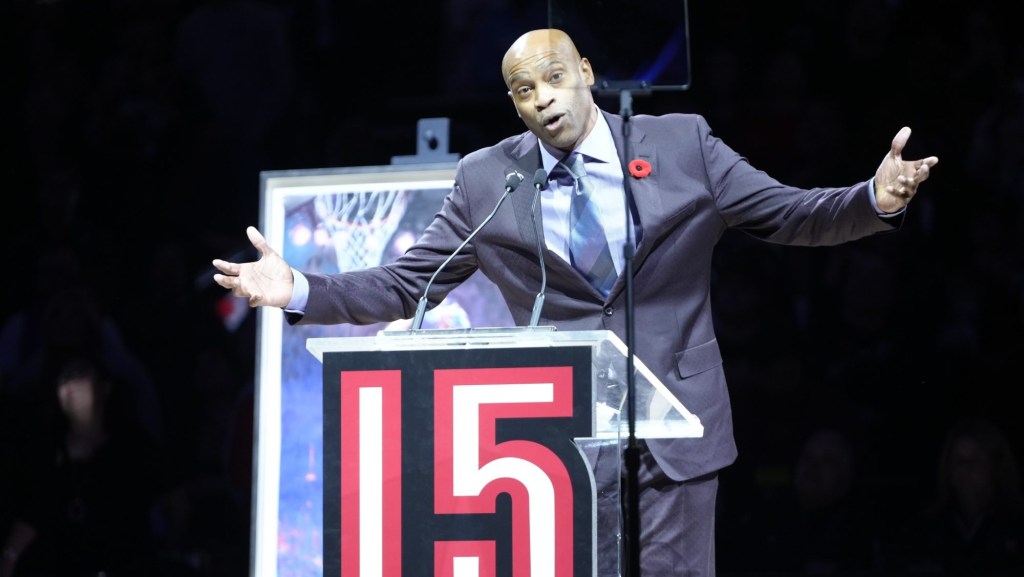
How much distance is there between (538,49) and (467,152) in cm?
178

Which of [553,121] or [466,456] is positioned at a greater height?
[553,121]

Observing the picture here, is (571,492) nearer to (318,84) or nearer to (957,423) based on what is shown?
(957,423)

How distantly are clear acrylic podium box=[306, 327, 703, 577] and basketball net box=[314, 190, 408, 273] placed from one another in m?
1.28

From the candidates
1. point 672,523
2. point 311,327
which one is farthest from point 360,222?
point 672,523

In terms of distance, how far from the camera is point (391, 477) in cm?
186

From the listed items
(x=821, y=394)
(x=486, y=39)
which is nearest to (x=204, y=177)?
(x=486, y=39)

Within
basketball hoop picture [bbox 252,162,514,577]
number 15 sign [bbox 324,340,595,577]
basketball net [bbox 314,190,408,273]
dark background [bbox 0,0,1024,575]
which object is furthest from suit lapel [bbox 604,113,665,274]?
dark background [bbox 0,0,1024,575]

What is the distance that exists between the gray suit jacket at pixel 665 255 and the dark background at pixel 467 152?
5.31 ft

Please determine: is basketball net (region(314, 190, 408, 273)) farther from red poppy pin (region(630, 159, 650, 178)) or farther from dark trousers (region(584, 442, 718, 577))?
dark trousers (region(584, 442, 718, 577))

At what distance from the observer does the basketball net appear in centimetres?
317

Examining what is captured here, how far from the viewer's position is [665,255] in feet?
7.40

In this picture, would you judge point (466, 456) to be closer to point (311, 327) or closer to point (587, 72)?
point (587, 72)

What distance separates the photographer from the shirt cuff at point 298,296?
2.18m

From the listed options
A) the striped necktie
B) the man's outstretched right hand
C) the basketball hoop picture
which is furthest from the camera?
the basketball hoop picture
